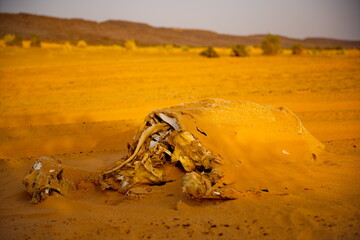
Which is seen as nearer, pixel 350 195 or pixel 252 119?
pixel 350 195

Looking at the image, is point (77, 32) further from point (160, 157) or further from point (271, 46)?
point (160, 157)

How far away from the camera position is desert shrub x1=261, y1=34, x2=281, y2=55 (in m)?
29.1

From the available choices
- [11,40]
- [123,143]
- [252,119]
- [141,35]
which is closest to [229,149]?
[252,119]

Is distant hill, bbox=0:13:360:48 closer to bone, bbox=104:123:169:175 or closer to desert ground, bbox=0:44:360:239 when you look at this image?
desert ground, bbox=0:44:360:239

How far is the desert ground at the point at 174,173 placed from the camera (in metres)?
3.62

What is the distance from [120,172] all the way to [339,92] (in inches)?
366

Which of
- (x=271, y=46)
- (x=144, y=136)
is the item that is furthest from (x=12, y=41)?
(x=144, y=136)

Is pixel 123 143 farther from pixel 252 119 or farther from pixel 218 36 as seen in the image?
pixel 218 36

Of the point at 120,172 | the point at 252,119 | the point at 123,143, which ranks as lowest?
the point at 123,143

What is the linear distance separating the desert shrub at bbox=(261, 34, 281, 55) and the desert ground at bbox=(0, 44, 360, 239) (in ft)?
32.9

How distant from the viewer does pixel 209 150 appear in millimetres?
4773

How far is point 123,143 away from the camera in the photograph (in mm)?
7941

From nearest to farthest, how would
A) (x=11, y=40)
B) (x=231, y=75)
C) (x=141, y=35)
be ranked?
1. (x=231, y=75)
2. (x=11, y=40)
3. (x=141, y=35)

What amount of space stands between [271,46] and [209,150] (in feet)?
84.7
